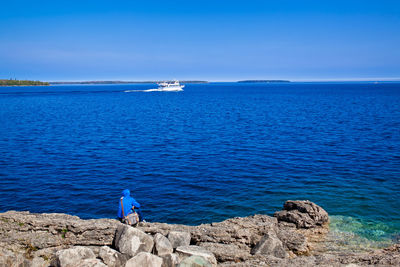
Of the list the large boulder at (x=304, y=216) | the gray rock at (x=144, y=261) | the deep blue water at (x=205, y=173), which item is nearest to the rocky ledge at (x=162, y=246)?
the gray rock at (x=144, y=261)

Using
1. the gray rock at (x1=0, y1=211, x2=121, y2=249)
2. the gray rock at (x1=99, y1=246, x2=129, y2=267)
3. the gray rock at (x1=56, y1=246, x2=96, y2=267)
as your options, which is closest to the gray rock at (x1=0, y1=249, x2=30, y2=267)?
the gray rock at (x1=56, y1=246, x2=96, y2=267)

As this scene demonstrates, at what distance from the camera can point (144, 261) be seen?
11.0m

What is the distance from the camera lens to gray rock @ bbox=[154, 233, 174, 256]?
1227 cm

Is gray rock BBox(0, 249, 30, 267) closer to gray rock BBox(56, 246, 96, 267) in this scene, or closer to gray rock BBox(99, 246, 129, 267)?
gray rock BBox(56, 246, 96, 267)

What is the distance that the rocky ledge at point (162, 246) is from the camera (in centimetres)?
1132

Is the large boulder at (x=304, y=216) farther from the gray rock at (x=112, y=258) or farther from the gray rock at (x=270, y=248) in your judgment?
the gray rock at (x=112, y=258)

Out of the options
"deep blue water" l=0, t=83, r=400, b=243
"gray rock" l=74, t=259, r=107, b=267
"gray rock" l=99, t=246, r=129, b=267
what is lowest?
"deep blue water" l=0, t=83, r=400, b=243

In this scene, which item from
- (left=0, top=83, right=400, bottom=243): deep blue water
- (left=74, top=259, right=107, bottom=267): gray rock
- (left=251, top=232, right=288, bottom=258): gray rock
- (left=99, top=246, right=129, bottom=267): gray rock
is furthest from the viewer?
(left=0, top=83, right=400, bottom=243): deep blue water

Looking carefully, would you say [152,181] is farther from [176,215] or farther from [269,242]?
[269,242]

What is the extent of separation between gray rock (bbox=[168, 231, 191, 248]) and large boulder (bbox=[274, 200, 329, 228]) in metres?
6.71

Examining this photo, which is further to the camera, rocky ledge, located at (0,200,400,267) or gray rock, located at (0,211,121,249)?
gray rock, located at (0,211,121,249)

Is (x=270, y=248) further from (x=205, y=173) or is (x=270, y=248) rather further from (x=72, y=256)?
(x=205, y=173)

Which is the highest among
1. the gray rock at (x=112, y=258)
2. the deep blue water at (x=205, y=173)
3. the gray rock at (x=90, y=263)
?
the gray rock at (x=90, y=263)

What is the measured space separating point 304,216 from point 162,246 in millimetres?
8594
